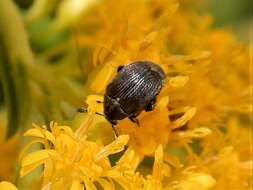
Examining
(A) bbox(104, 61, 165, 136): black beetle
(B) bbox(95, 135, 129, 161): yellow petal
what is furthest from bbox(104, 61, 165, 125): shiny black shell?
(B) bbox(95, 135, 129, 161): yellow petal

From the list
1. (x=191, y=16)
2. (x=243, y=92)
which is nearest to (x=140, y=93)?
(x=243, y=92)

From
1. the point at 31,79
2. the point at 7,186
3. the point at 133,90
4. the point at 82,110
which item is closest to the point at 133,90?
the point at 133,90

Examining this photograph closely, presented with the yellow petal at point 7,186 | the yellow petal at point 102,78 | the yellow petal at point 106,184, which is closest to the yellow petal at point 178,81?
the yellow petal at point 102,78

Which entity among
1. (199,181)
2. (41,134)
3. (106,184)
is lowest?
(199,181)

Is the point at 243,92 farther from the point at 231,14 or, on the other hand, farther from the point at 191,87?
the point at 231,14

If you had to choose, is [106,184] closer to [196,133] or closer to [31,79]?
[196,133]

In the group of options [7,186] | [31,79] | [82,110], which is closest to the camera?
[7,186]

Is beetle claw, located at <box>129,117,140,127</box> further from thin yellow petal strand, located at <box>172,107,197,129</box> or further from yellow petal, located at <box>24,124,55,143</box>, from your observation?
yellow petal, located at <box>24,124,55,143</box>
